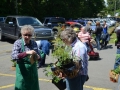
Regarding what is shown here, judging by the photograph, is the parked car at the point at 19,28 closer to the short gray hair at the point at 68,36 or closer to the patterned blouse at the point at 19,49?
the patterned blouse at the point at 19,49

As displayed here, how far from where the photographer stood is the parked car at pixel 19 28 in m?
14.5

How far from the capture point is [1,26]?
733 inches

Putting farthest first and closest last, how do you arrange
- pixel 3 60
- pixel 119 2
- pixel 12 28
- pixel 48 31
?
pixel 119 2 < pixel 12 28 < pixel 48 31 < pixel 3 60

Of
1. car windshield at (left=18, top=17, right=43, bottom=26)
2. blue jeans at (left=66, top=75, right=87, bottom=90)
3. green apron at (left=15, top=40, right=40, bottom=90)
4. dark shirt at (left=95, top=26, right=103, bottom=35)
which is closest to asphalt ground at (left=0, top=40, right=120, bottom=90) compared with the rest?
green apron at (left=15, top=40, right=40, bottom=90)

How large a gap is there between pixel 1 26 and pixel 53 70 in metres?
15.3

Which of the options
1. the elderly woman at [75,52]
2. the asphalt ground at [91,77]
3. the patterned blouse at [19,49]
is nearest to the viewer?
the elderly woman at [75,52]

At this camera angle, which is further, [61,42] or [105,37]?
[105,37]

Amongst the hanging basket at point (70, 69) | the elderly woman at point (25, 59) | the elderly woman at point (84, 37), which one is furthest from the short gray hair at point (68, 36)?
the elderly woman at point (84, 37)

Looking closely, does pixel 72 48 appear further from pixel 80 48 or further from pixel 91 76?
Answer: pixel 91 76

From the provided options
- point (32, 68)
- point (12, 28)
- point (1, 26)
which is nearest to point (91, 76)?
point (32, 68)

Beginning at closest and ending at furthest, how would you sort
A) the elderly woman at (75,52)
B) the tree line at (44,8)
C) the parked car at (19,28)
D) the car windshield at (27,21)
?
1. the elderly woman at (75,52)
2. the parked car at (19,28)
3. the car windshield at (27,21)
4. the tree line at (44,8)

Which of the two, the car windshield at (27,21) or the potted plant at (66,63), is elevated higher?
the car windshield at (27,21)

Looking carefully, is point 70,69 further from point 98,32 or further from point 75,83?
point 98,32

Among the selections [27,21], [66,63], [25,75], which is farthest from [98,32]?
[66,63]
